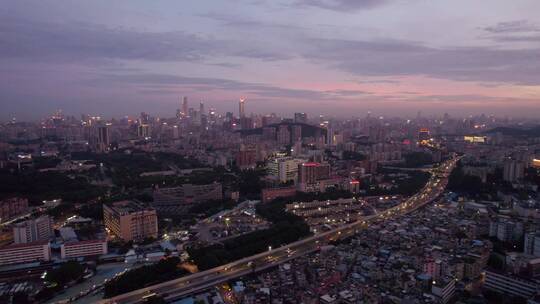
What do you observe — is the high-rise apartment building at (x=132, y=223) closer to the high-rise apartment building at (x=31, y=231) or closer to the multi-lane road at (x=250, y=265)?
the high-rise apartment building at (x=31, y=231)

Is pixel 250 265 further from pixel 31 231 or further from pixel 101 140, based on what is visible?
pixel 101 140

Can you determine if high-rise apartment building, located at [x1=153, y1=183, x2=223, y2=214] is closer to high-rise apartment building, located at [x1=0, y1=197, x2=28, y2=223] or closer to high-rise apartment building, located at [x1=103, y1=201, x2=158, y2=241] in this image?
high-rise apartment building, located at [x1=103, y1=201, x2=158, y2=241]

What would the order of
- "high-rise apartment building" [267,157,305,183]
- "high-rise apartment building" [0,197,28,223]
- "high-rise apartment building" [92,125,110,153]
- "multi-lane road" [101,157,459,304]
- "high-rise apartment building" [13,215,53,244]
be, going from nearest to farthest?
"multi-lane road" [101,157,459,304] < "high-rise apartment building" [13,215,53,244] < "high-rise apartment building" [0,197,28,223] < "high-rise apartment building" [267,157,305,183] < "high-rise apartment building" [92,125,110,153]

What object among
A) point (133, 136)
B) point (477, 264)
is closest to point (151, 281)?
point (477, 264)

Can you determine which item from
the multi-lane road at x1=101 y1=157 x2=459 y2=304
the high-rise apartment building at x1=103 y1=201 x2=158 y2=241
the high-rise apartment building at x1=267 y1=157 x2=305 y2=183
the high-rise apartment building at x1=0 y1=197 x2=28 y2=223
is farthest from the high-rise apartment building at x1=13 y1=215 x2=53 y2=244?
the high-rise apartment building at x1=267 y1=157 x2=305 y2=183

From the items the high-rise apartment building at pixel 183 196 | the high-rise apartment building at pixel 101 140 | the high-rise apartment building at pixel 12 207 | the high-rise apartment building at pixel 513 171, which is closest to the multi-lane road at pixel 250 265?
the high-rise apartment building at pixel 183 196

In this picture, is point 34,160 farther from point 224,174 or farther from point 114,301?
point 114,301

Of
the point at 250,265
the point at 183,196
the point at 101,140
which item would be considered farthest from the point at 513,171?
the point at 101,140

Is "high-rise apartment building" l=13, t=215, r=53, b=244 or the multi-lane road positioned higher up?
"high-rise apartment building" l=13, t=215, r=53, b=244
